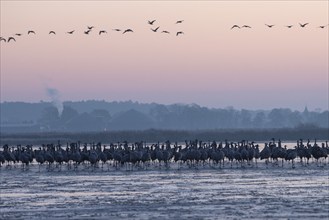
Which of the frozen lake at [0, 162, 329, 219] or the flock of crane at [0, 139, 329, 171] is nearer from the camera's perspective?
the frozen lake at [0, 162, 329, 219]

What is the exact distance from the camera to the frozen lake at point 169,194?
85.3 feet

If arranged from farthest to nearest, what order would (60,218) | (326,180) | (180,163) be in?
1. (180,163)
2. (326,180)
3. (60,218)

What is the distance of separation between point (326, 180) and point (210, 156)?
37.2 feet

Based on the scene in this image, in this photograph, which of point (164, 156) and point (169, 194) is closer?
point (169, 194)

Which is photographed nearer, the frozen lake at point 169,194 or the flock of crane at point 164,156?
the frozen lake at point 169,194

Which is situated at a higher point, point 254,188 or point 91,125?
point 91,125

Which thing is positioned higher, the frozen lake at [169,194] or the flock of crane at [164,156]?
the flock of crane at [164,156]

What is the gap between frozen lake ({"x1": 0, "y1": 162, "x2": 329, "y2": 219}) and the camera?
85.3 feet

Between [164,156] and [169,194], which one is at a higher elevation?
[164,156]

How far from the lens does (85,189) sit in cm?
3294

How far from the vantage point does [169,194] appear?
30688 millimetres

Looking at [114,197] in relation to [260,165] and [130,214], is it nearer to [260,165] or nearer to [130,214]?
[130,214]

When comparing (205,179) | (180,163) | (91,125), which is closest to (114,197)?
(205,179)

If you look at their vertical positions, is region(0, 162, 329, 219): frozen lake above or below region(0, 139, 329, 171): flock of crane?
below
